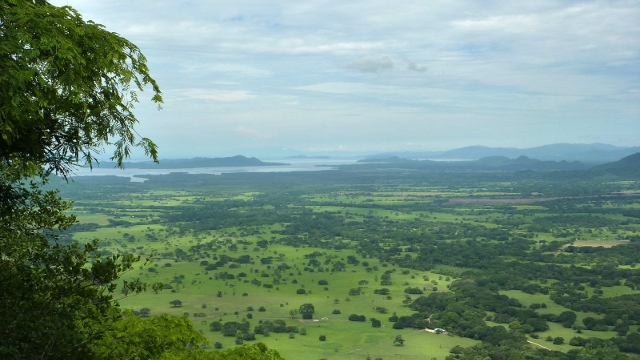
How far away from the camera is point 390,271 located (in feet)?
211

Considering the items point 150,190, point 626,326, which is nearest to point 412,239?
point 626,326

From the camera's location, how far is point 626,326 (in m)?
40.4

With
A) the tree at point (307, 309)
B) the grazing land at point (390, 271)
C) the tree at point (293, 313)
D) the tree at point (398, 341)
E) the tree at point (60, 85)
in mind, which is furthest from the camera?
the tree at point (307, 309)

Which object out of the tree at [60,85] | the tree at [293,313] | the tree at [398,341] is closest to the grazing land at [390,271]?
the tree at [293,313]

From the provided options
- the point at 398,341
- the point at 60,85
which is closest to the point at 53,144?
the point at 60,85

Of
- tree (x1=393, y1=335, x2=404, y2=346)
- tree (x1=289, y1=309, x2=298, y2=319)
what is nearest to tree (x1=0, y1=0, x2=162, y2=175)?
tree (x1=393, y1=335, x2=404, y2=346)

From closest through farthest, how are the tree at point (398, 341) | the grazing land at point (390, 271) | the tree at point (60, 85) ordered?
the tree at point (60, 85) → the tree at point (398, 341) → the grazing land at point (390, 271)

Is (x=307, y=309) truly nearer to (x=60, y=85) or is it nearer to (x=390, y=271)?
(x=390, y=271)

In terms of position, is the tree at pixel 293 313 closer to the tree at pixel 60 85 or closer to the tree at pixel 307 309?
the tree at pixel 307 309

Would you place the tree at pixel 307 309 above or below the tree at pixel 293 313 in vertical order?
above

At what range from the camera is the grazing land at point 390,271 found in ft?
128

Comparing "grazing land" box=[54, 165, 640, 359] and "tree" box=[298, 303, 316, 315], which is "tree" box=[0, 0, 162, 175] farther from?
"tree" box=[298, 303, 316, 315]

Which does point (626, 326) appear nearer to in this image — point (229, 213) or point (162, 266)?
point (162, 266)

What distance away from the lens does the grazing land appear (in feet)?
128
